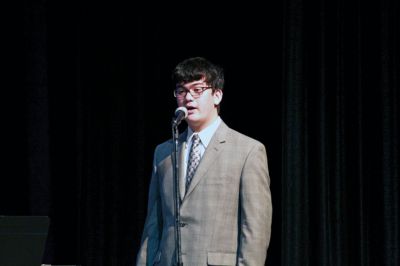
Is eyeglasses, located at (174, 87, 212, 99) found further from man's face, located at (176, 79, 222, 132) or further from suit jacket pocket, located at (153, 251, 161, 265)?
suit jacket pocket, located at (153, 251, 161, 265)

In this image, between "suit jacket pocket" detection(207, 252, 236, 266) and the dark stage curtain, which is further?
the dark stage curtain

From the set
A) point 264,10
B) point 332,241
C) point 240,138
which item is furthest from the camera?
point 264,10

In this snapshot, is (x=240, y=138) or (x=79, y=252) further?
(x=79, y=252)

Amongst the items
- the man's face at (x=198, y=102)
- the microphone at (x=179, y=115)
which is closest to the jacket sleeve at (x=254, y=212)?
the man's face at (x=198, y=102)

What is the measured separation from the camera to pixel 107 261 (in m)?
4.11

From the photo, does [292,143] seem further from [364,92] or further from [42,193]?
[42,193]

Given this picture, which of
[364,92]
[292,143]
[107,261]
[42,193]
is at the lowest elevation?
[107,261]

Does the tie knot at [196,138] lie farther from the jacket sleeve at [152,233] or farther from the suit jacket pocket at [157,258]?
the suit jacket pocket at [157,258]

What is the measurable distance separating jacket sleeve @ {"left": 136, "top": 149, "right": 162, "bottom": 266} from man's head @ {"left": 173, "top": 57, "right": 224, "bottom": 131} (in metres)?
0.34

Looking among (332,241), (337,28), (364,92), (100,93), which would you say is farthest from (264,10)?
(332,241)

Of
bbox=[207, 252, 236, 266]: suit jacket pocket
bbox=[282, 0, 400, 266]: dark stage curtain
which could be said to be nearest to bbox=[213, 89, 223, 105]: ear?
bbox=[207, 252, 236, 266]: suit jacket pocket

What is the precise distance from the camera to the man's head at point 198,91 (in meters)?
3.08

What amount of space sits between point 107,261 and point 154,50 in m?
1.18

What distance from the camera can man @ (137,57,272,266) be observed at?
295cm
